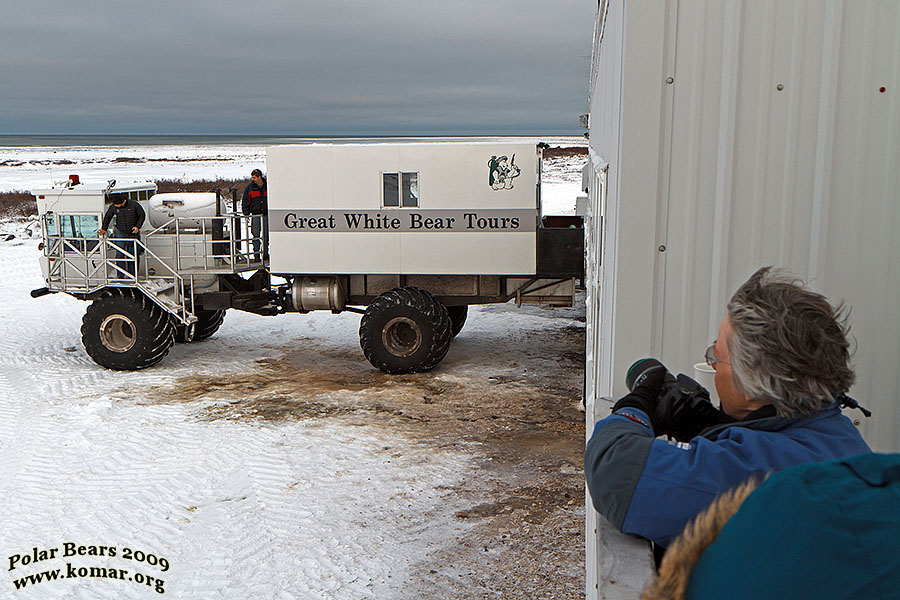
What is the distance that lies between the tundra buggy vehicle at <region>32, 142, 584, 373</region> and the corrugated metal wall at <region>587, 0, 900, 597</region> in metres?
7.04

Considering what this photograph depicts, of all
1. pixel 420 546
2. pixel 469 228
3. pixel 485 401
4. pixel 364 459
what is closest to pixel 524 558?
pixel 420 546

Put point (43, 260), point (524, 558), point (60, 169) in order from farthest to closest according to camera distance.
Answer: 1. point (60, 169)
2. point (43, 260)
3. point (524, 558)

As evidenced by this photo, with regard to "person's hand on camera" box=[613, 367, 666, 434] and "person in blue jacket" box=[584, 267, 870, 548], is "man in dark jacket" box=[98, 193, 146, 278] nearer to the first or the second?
"person's hand on camera" box=[613, 367, 666, 434]

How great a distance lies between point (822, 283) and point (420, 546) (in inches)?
145

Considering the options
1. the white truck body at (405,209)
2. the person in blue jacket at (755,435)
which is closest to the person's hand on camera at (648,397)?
the person in blue jacket at (755,435)

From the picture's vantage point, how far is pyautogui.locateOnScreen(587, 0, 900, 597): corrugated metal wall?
2.57 metres

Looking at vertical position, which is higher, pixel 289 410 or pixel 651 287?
pixel 651 287

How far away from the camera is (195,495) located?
6.47 metres

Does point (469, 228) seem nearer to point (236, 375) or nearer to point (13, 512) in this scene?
point (236, 375)

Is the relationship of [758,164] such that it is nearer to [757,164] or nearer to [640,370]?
[757,164]

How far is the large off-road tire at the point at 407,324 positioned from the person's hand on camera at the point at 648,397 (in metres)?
7.80

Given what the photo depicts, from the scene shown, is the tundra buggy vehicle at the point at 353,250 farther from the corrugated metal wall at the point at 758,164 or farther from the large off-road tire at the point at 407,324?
the corrugated metal wall at the point at 758,164

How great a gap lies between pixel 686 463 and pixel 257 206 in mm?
9884

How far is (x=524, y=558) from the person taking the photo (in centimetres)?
538
